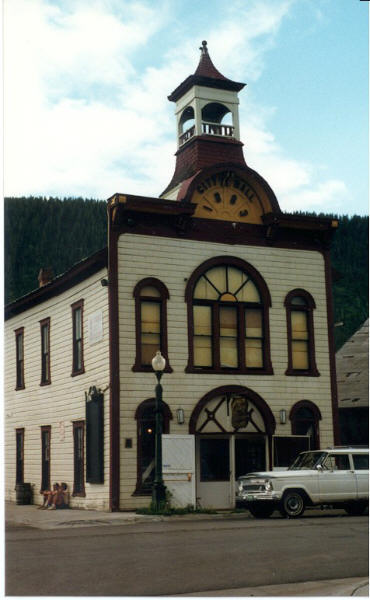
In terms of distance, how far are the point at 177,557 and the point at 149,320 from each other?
32.0 ft

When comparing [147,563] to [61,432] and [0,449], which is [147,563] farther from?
[61,432]

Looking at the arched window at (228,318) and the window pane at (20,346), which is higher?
the arched window at (228,318)

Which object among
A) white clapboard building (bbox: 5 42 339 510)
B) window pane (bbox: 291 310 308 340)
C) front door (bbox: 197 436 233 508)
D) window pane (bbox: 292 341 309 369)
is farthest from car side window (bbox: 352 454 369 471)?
window pane (bbox: 291 310 308 340)

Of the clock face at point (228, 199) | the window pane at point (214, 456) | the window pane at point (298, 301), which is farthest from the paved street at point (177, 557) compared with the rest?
the clock face at point (228, 199)

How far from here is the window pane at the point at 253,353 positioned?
21886mm

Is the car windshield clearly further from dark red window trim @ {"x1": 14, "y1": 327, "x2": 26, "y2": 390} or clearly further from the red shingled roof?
the red shingled roof

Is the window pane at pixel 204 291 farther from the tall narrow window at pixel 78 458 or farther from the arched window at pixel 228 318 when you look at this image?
the tall narrow window at pixel 78 458

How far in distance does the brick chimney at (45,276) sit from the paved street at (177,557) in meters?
3.79

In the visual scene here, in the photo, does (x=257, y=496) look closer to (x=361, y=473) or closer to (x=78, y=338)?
(x=361, y=473)

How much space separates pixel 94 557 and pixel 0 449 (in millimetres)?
2415

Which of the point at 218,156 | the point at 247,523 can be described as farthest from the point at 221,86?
the point at 247,523

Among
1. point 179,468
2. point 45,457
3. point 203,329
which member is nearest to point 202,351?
point 203,329

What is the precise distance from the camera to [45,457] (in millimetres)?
16406

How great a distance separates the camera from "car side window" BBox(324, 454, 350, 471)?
59.2ft
